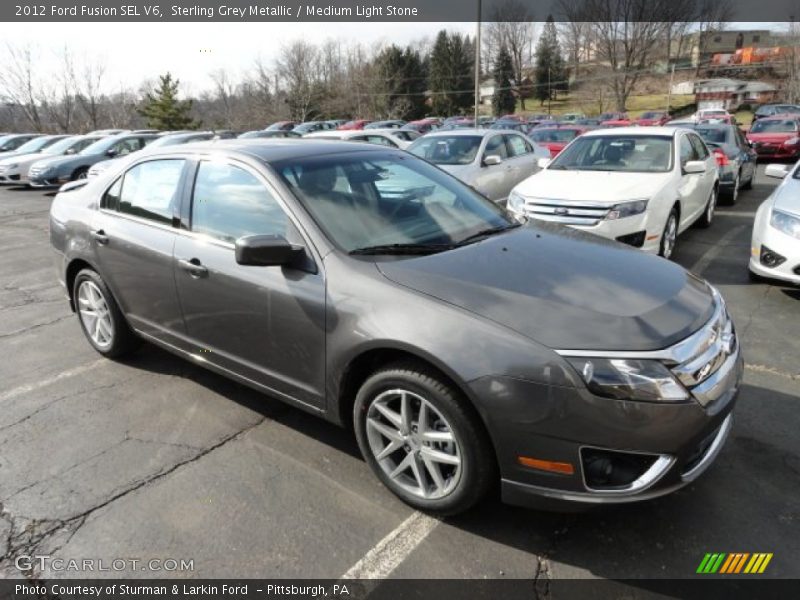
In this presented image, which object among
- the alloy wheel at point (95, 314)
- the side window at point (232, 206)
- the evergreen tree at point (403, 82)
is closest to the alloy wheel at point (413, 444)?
the side window at point (232, 206)

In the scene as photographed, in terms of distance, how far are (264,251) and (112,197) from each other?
2.10 meters

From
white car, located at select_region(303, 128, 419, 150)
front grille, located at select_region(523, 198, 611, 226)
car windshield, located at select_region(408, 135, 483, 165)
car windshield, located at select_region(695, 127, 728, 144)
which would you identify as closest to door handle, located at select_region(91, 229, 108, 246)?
front grille, located at select_region(523, 198, 611, 226)

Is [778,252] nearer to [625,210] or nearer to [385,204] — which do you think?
[625,210]

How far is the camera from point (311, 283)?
2.72m

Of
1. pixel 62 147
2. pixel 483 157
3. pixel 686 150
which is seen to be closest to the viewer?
pixel 686 150

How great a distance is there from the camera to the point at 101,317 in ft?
14.1

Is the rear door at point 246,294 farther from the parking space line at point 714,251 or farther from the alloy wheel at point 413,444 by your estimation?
the parking space line at point 714,251

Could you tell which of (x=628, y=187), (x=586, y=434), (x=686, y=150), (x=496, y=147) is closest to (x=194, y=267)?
(x=586, y=434)

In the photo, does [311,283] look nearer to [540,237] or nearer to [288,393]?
[288,393]

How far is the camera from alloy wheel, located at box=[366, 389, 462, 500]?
2451 millimetres

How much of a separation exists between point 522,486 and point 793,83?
190 ft

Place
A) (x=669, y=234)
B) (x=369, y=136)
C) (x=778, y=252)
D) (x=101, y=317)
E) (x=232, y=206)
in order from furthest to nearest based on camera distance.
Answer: (x=369, y=136) → (x=669, y=234) → (x=778, y=252) → (x=101, y=317) → (x=232, y=206)

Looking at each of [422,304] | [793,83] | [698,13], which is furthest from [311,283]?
[698,13]

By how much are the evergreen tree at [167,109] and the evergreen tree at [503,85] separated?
38113mm
